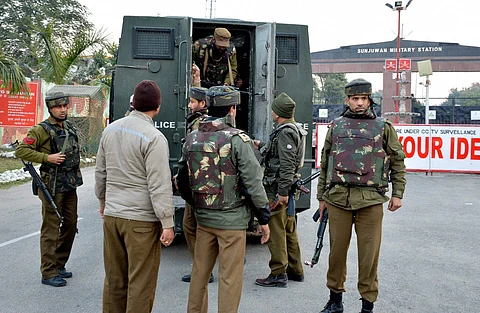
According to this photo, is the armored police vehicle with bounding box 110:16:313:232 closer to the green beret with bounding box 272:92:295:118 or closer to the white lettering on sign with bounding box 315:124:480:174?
the green beret with bounding box 272:92:295:118

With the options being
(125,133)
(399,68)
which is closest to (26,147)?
(125,133)

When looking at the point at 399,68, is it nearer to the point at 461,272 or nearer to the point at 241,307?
the point at 461,272

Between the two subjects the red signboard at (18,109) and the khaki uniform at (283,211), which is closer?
the khaki uniform at (283,211)

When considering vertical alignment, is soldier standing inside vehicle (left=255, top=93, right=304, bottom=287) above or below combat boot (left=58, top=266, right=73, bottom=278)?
above

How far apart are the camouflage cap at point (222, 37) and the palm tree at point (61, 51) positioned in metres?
10.7

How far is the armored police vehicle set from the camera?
6344 millimetres

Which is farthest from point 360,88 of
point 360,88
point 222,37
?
point 222,37

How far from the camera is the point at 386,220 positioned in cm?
877

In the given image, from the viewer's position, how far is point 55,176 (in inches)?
207

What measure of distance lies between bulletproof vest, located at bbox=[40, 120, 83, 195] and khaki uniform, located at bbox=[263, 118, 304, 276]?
1971 mm

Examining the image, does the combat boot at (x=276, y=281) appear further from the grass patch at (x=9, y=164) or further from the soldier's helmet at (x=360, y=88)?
the grass patch at (x=9, y=164)

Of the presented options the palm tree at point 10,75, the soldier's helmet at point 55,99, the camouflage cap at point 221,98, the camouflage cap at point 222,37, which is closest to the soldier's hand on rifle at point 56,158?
the soldier's helmet at point 55,99

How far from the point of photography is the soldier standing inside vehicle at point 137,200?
3.54 m

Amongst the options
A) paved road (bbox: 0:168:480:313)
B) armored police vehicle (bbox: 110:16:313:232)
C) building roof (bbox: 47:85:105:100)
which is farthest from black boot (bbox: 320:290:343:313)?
building roof (bbox: 47:85:105:100)
